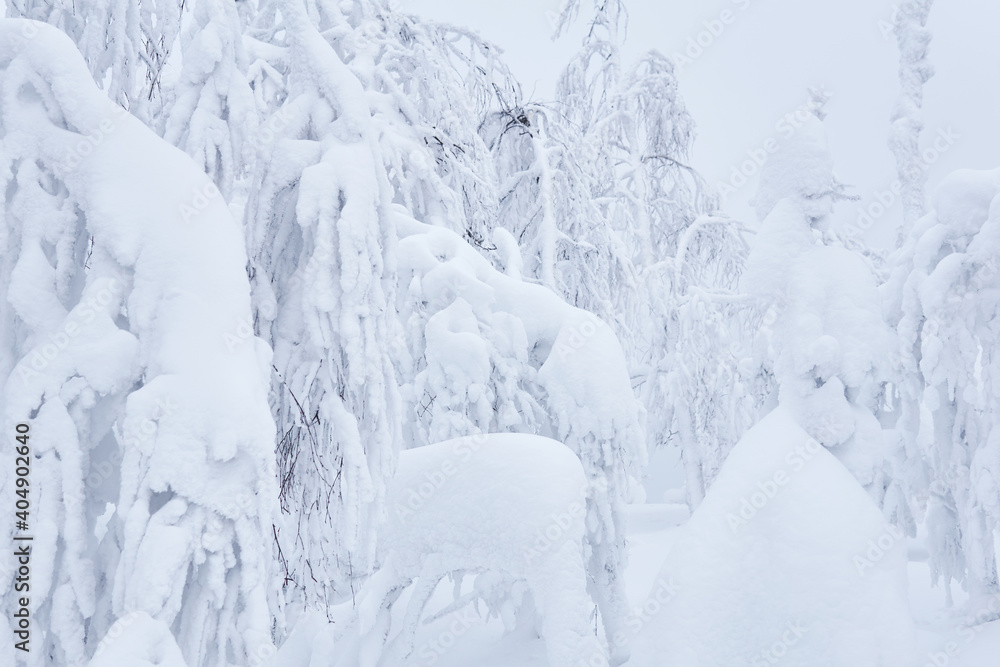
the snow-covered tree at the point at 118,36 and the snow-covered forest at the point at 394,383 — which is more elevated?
the snow-covered tree at the point at 118,36

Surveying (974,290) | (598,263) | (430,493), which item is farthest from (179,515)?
(598,263)

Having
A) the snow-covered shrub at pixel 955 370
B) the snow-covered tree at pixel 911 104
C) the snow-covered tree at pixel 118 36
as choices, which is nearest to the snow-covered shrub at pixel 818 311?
the snow-covered shrub at pixel 955 370

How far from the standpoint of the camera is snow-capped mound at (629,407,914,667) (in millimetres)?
4297

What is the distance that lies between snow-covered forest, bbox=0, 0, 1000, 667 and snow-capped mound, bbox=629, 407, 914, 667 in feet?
0.06

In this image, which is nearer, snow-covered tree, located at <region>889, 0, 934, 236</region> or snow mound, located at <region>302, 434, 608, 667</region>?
snow mound, located at <region>302, 434, 608, 667</region>

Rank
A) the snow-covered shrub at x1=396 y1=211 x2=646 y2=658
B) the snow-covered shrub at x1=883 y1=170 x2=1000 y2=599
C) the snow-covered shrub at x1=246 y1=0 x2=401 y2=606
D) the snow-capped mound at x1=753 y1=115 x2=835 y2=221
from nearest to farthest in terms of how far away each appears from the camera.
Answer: the snow-covered shrub at x1=246 y1=0 x2=401 y2=606, the snow-covered shrub at x1=396 y1=211 x2=646 y2=658, the snow-capped mound at x1=753 y1=115 x2=835 y2=221, the snow-covered shrub at x1=883 y1=170 x2=1000 y2=599

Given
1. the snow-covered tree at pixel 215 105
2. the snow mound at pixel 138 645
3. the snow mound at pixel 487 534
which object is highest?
the snow-covered tree at pixel 215 105

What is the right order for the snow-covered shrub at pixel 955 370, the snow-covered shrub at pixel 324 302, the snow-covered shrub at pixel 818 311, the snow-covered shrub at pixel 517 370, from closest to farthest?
1. the snow-covered shrub at pixel 324 302
2. the snow-covered shrub at pixel 517 370
3. the snow-covered shrub at pixel 818 311
4. the snow-covered shrub at pixel 955 370

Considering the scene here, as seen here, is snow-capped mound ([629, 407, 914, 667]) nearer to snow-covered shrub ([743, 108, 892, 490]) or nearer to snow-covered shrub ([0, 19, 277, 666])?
snow-covered shrub ([743, 108, 892, 490])

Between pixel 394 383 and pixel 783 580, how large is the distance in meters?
2.75

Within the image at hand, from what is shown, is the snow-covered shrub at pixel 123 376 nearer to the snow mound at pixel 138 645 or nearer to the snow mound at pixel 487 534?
the snow mound at pixel 138 645

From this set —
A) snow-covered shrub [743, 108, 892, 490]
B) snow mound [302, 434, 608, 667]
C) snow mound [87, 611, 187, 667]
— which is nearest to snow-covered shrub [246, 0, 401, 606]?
snow mound [87, 611, 187, 667]

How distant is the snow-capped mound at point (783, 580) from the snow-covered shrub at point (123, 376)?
9.35 ft

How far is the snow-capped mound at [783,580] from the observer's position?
4297mm
